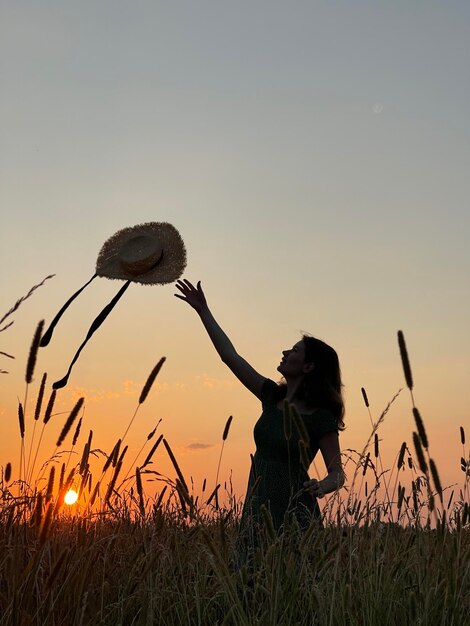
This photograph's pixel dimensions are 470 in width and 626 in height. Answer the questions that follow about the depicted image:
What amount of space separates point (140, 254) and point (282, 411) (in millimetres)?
1416

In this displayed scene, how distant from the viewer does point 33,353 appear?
9.80 ft

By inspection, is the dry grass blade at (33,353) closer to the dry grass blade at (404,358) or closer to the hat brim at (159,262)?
the dry grass blade at (404,358)

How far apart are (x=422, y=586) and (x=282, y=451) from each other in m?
1.59

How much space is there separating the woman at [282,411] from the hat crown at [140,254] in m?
0.27

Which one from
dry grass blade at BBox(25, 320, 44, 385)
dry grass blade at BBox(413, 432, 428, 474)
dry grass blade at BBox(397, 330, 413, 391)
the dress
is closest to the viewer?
dry grass blade at BBox(413, 432, 428, 474)

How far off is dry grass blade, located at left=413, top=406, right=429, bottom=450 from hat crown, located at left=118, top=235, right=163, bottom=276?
2861mm

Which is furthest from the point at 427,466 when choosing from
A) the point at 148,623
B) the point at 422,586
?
the point at 148,623

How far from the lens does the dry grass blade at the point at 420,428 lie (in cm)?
261

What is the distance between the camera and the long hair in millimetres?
4848

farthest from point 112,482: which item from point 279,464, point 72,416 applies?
point 279,464

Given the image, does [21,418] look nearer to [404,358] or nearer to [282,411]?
[404,358]

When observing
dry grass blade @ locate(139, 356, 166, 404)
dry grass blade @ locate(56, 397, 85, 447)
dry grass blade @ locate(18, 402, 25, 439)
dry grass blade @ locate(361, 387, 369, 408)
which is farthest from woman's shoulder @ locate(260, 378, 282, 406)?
dry grass blade @ locate(56, 397, 85, 447)

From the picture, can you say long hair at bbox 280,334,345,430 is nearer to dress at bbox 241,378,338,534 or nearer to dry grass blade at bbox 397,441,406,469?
dress at bbox 241,378,338,534

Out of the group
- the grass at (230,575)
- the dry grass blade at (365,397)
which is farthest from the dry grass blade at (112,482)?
the dry grass blade at (365,397)
